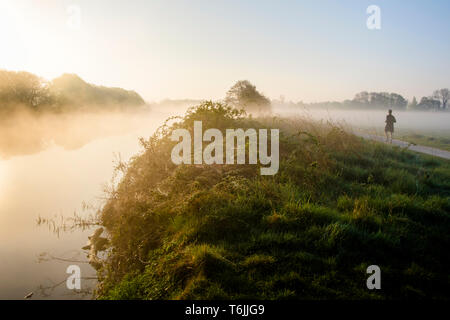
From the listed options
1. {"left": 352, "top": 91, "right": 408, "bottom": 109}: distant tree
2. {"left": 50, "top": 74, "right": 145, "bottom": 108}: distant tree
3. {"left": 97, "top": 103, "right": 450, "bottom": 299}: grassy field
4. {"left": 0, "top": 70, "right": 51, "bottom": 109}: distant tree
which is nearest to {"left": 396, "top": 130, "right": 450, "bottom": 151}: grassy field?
{"left": 97, "top": 103, "right": 450, "bottom": 299}: grassy field

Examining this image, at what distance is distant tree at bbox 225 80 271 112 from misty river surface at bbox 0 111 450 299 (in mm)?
12194

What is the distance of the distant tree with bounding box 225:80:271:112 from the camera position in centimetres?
2573

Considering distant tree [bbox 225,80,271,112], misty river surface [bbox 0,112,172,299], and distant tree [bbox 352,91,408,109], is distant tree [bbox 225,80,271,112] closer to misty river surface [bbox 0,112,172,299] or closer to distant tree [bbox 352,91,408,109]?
misty river surface [bbox 0,112,172,299]

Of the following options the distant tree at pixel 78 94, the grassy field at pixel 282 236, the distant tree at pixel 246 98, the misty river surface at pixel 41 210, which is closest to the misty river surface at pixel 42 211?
the misty river surface at pixel 41 210

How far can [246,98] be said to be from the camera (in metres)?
25.8

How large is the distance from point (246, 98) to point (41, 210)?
66.6ft

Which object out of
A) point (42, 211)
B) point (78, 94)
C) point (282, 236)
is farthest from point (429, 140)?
point (78, 94)

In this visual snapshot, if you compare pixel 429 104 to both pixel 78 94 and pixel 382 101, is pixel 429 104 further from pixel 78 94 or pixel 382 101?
pixel 78 94

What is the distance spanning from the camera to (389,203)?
568 cm

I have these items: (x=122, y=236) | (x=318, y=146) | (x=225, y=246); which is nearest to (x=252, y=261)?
(x=225, y=246)

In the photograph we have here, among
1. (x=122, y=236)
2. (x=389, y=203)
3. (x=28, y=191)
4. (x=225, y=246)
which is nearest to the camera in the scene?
(x=225, y=246)

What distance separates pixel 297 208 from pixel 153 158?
6051mm
